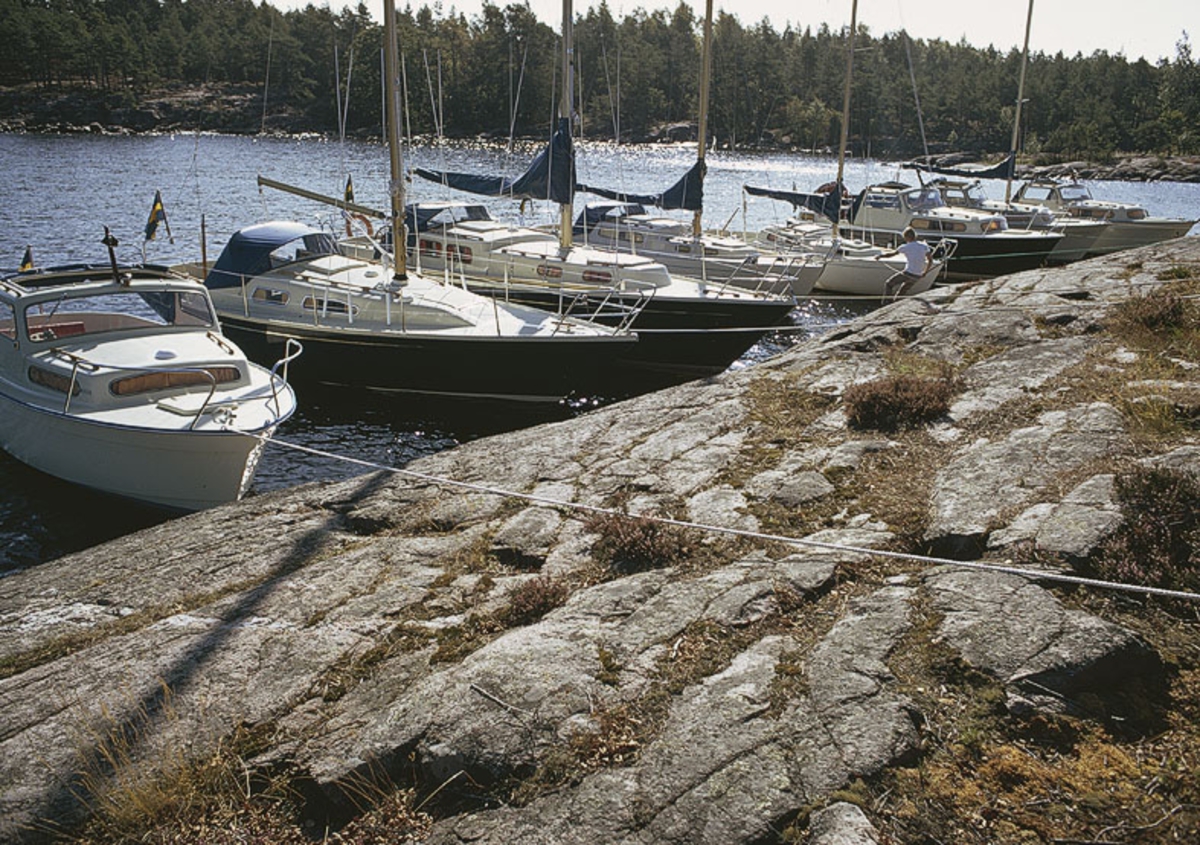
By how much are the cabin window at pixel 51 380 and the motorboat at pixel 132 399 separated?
0.02 meters

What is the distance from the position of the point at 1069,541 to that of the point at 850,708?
2193 millimetres

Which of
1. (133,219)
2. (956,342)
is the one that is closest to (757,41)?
(133,219)

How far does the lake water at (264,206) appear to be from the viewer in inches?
545

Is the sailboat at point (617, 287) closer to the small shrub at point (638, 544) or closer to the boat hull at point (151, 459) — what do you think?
the boat hull at point (151, 459)

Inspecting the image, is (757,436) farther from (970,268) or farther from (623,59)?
(623,59)

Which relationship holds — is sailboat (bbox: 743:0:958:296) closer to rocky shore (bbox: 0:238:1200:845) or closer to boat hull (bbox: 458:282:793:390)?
boat hull (bbox: 458:282:793:390)

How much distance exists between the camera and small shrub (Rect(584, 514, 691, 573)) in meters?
6.68

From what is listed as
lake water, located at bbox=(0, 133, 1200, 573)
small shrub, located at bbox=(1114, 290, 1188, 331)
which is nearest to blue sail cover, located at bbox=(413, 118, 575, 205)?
lake water, located at bbox=(0, 133, 1200, 573)

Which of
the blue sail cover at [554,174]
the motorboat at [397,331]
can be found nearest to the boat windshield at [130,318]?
the motorboat at [397,331]

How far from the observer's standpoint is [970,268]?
1262 inches

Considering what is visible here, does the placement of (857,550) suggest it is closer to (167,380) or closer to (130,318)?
(167,380)

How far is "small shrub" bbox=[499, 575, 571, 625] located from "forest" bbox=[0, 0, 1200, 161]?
4174 inches

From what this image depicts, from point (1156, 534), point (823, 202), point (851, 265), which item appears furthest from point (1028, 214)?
point (1156, 534)

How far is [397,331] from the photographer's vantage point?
17.1 meters
